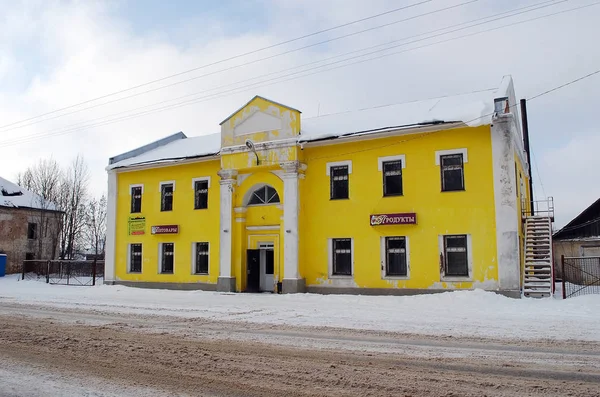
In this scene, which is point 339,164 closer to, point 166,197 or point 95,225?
point 166,197

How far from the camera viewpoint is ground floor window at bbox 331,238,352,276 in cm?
2100

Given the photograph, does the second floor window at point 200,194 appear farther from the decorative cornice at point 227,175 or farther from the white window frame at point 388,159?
the white window frame at point 388,159

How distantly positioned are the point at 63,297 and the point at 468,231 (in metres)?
16.1

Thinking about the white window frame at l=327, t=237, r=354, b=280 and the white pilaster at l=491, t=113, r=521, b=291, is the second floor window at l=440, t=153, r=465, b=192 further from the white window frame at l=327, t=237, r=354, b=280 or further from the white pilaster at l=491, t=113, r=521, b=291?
the white window frame at l=327, t=237, r=354, b=280

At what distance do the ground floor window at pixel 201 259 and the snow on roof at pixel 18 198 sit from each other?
24314 millimetres

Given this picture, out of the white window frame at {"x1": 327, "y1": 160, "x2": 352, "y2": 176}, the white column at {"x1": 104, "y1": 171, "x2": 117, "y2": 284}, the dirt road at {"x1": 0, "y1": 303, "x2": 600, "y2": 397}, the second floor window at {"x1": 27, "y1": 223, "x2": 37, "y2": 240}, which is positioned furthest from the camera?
the second floor window at {"x1": 27, "y1": 223, "x2": 37, "y2": 240}

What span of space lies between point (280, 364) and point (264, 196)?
16.1 metres

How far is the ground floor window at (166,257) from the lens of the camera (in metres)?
25.6

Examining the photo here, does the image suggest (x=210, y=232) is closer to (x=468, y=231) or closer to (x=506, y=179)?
(x=468, y=231)

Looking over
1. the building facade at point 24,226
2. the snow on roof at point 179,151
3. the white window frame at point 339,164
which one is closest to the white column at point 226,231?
the snow on roof at point 179,151

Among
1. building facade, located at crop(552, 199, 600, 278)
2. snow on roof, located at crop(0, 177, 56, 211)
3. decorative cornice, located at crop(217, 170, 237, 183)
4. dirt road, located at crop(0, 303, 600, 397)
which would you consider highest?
snow on roof, located at crop(0, 177, 56, 211)

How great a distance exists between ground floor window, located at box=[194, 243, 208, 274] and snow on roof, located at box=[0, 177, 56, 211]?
24.3 m

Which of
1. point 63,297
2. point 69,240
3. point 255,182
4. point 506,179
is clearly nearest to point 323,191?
point 255,182

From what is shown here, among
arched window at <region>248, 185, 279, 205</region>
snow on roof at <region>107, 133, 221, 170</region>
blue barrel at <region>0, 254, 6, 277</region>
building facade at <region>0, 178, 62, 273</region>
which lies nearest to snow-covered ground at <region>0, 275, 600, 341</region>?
arched window at <region>248, 185, 279, 205</region>
